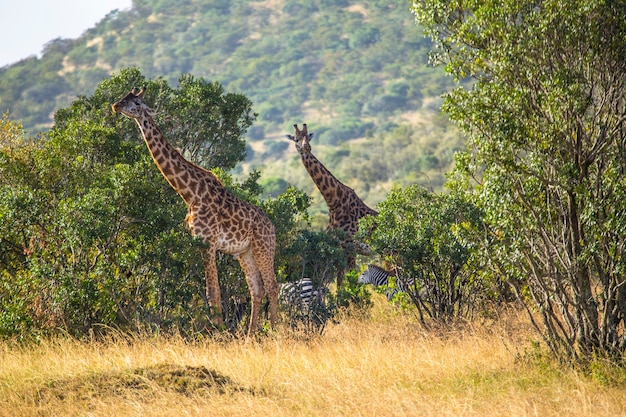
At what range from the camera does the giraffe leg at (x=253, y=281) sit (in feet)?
42.3

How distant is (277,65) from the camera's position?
304 ft

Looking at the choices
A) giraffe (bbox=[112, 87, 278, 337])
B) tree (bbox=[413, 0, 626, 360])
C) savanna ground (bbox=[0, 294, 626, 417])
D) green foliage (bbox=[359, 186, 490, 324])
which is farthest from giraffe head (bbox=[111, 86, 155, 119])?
tree (bbox=[413, 0, 626, 360])

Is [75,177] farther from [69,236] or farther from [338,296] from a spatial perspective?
[338,296]

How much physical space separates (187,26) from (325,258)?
93.0m

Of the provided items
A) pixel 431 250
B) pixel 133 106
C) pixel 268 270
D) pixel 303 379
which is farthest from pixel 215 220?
pixel 303 379

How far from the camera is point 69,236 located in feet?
36.8

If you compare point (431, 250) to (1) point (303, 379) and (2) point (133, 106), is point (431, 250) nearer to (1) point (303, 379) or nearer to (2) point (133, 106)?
(1) point (303, 379)

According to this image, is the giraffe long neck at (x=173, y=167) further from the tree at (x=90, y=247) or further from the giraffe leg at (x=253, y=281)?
the giraffe leg at (x=253, y=281)

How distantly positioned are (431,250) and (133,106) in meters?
4.51

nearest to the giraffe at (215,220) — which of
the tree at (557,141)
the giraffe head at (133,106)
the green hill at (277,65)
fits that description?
the giraffe head at (133,106)

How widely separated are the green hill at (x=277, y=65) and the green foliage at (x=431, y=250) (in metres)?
43.9

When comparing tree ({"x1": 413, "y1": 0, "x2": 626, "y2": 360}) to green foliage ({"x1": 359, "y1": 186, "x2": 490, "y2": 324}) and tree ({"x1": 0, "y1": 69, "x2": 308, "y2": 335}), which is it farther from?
tree ({"x1": 0, "y1": 69, "x2": 308, "y2": 335})

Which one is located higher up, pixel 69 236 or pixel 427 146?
pixel 69 236

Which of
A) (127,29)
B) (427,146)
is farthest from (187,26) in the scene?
(427,146)
